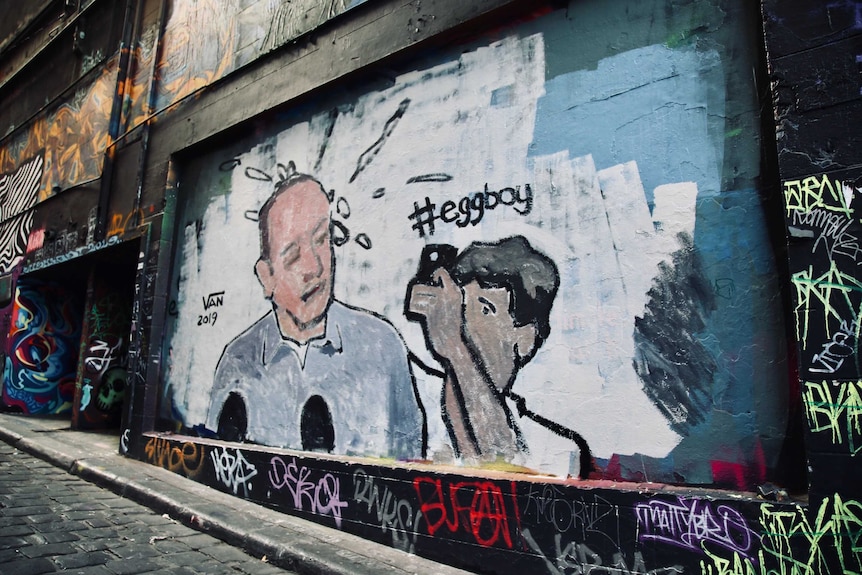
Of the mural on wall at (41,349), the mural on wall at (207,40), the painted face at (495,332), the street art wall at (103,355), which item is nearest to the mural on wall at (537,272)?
the painted face at (495,332)

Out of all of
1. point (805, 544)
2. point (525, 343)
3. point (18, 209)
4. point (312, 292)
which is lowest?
point (805, 544)

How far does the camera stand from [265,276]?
18.5 ft

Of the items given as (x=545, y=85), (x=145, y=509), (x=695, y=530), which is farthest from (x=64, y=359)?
(x=695, y=530)

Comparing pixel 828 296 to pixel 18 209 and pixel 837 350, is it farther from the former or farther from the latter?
pixel 18 209

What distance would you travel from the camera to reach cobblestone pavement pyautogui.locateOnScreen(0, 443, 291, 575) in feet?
11.2

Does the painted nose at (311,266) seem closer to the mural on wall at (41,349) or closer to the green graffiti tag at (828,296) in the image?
the green graffiti tag at (828,296)

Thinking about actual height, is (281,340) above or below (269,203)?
below

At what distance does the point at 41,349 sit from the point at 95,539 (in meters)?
7.09

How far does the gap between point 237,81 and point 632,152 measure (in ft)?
15.1

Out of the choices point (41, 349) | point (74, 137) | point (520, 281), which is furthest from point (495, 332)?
point (41, 349)

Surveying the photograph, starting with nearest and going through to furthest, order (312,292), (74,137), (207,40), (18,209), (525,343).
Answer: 1. (525,343)
2. (312,292)
3. (207,40)
4. (74,137)
5. (18,209)

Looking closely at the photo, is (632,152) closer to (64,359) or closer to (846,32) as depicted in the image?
(846,32)

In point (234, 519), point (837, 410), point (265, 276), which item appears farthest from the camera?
point (265, 276)

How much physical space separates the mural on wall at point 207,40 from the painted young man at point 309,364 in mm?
1648
